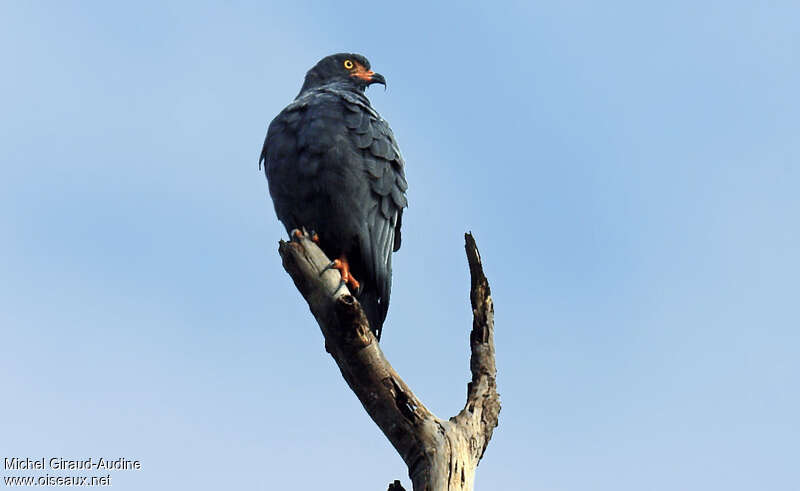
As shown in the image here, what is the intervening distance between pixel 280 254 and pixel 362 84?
11.9 feet

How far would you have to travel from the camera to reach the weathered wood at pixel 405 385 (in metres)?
5.56

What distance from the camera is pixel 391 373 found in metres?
5.78

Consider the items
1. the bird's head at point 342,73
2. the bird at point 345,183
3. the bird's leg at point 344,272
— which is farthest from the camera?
the bird's head at point 342,73

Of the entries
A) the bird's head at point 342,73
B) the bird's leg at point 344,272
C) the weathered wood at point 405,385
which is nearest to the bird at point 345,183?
the bird's leg at point 344,272

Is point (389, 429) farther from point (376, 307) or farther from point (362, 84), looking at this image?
point (362, 84)

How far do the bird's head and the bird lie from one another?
1.33 metres

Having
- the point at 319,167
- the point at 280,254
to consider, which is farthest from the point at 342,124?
the point at 280,254

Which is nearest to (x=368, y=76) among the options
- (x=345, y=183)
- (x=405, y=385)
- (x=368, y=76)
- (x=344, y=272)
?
(x=368, y=76)

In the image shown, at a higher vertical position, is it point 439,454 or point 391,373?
point 391,373

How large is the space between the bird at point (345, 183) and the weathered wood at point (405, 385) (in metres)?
1.15

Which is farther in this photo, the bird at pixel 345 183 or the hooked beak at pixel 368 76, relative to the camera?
the hooked beak at pixel 368 76

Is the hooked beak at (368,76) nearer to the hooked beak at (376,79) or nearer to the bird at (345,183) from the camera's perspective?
the hooked beak at (376,79)

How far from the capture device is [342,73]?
367 inches

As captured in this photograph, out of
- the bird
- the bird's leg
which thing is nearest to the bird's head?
the bird
